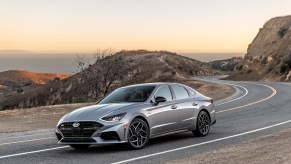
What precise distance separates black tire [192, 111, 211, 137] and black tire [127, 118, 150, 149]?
2.23 m

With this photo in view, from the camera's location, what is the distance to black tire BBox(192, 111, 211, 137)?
13830mm

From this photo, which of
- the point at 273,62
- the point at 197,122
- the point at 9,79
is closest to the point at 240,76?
the point at 273,62

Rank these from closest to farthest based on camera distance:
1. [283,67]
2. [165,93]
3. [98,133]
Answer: [98,133]
[165,93]
[283,67]

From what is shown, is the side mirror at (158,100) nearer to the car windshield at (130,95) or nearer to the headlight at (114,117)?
the car windshield at (130,95)

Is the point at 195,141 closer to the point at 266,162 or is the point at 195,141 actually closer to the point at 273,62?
the point at 266,162

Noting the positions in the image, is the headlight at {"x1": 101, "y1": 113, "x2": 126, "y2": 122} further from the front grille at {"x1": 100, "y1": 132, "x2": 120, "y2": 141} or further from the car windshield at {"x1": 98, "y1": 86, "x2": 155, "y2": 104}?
the car windshield at {"x1": 98, "y1": 86, "x2": 155, "y2": 104}

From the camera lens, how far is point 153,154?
11000 mm

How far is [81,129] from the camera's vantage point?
11.2 meters

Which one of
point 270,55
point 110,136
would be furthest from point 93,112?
point 270,55

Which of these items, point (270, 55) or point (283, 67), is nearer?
point (283, 67)

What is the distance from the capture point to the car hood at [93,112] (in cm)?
1130

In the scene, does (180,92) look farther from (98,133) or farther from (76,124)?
(76,124)

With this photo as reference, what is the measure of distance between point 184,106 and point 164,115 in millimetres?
955

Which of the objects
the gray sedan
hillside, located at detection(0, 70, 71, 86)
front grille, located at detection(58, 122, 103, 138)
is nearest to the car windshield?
the gray sedan
